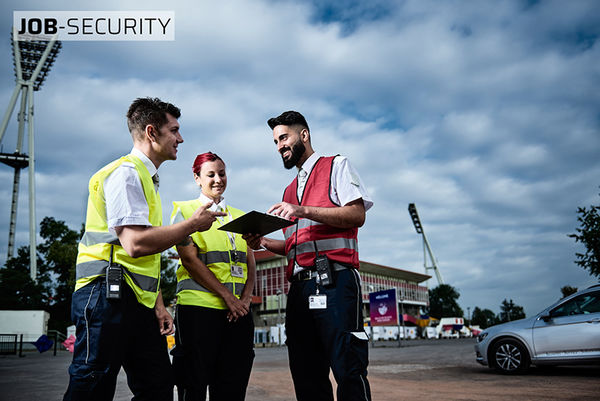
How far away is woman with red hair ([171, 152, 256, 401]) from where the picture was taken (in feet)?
10.2

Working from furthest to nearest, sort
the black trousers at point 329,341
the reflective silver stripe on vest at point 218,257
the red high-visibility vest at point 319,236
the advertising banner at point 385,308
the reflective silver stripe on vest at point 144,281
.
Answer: the advertising banner at point 385,308
the reflective silver stripe on vest at point 218,257
the red high-visibility vest at point 319,236
the black trousers at point 329,341
the reflective silver stripe on vest at point 144,281

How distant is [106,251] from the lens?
258 cm

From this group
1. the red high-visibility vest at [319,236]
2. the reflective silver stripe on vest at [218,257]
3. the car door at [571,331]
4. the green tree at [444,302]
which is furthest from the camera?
the green tree at [444,302]

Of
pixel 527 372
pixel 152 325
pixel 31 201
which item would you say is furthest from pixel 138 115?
pixel 31 201

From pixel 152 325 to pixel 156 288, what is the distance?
210 mm

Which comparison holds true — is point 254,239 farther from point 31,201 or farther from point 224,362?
point 31,201

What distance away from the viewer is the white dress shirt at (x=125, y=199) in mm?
2479

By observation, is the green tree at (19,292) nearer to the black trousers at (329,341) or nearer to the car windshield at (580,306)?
the car windshield at (580,306)

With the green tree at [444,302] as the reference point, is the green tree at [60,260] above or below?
above

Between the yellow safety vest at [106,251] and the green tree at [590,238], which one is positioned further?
the green tree at [590,238]

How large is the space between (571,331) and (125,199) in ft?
28.4

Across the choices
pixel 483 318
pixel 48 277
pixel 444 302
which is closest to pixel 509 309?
pixel 483 318

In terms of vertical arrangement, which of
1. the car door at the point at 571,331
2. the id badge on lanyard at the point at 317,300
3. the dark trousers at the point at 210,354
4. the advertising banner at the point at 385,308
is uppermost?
the id badge on lanyard at the point at 317,300

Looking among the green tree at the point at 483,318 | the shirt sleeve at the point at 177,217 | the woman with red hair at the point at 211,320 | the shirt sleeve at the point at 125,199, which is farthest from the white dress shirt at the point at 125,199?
the green tree at the point at 483,318
